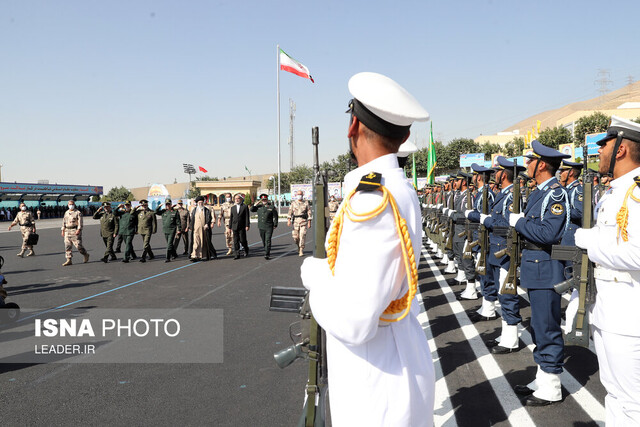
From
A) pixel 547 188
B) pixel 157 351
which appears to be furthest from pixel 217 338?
pixel 547 188

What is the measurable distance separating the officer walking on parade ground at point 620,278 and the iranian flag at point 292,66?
25.6 m

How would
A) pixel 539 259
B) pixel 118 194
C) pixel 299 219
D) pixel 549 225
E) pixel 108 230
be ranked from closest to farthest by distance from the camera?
pixel 549 225
pixel 539 259
pixel 108 230
pixel 299 219
pixel 118 194

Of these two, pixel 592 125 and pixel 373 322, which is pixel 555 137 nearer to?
pixel 592 125

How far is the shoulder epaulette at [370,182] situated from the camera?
4.72 feet

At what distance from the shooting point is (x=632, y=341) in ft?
8.11

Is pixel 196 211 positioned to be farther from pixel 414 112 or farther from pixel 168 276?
pixel 414 112

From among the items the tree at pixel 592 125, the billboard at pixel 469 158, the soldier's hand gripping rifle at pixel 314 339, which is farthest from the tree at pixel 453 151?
the soldier's hand gripping rifle at pixel 314 339

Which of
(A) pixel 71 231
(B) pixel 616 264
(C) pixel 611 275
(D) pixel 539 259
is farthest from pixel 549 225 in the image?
(A) pixel 71 231

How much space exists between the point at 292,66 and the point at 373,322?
Result: 90.2 ft

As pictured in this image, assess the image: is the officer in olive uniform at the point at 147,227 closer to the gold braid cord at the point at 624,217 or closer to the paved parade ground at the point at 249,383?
the paved parade ground at the point at 249,383

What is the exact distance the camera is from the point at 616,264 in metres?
2.56

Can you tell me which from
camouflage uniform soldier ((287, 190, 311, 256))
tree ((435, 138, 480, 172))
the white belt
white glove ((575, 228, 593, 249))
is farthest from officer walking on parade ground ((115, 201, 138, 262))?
tree ((435, 138, 480, 172))

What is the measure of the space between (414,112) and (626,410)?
2.24m

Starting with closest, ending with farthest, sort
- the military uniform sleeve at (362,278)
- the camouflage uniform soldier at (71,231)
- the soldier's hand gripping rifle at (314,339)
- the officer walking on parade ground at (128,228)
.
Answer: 1. the military uniform sleeve at (362,278)
2. the soldier's hand gripping rifle at (314,339)
3. the camouflage uniform soldier at (71,231)
4. the officer walking on parade ground at (128,228)
